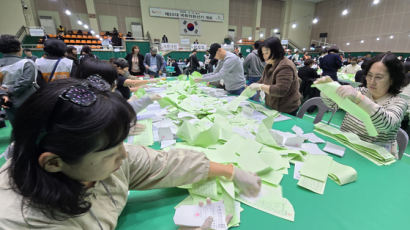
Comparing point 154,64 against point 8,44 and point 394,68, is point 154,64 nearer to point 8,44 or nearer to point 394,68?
point 8,44

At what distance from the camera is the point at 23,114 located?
39 centimetres

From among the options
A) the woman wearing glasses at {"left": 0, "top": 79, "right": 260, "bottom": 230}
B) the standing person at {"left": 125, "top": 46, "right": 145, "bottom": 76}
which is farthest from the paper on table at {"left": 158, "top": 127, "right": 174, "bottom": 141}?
the standing person at {"left": 125, "top": 46, "right": 145, "bottom": 76}

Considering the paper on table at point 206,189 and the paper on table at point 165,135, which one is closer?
Answer: the paper on table at point 206,189

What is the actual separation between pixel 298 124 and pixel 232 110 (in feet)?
1.72

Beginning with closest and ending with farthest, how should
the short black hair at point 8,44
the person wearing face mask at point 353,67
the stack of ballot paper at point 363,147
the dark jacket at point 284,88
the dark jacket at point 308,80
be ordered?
the stack of ballot paper at point 363,147 < the dark jacket at point 284,88 < the short black hair at point 8,44 < the dark jacket at point 308,80 < the person wearing face mask at point 353,67

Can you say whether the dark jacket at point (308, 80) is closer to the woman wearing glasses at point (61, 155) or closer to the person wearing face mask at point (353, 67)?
the person wearing face mask at point (353, 67)

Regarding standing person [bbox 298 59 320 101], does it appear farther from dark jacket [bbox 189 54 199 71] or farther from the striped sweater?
dark jacket [bbox 189 54 199 71]

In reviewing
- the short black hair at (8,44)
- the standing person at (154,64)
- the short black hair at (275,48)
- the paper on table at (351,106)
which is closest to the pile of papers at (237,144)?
the paper on table at (351,106)

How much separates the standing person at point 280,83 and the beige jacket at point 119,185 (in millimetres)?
1238

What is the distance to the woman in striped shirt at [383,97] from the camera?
1010 millimetres

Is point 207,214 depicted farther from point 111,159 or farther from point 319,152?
point 319,152

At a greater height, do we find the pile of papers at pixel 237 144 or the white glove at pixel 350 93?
the white glove at pixel 350 93

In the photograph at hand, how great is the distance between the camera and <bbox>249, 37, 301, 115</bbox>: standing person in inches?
68.7

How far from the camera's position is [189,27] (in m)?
13.6
